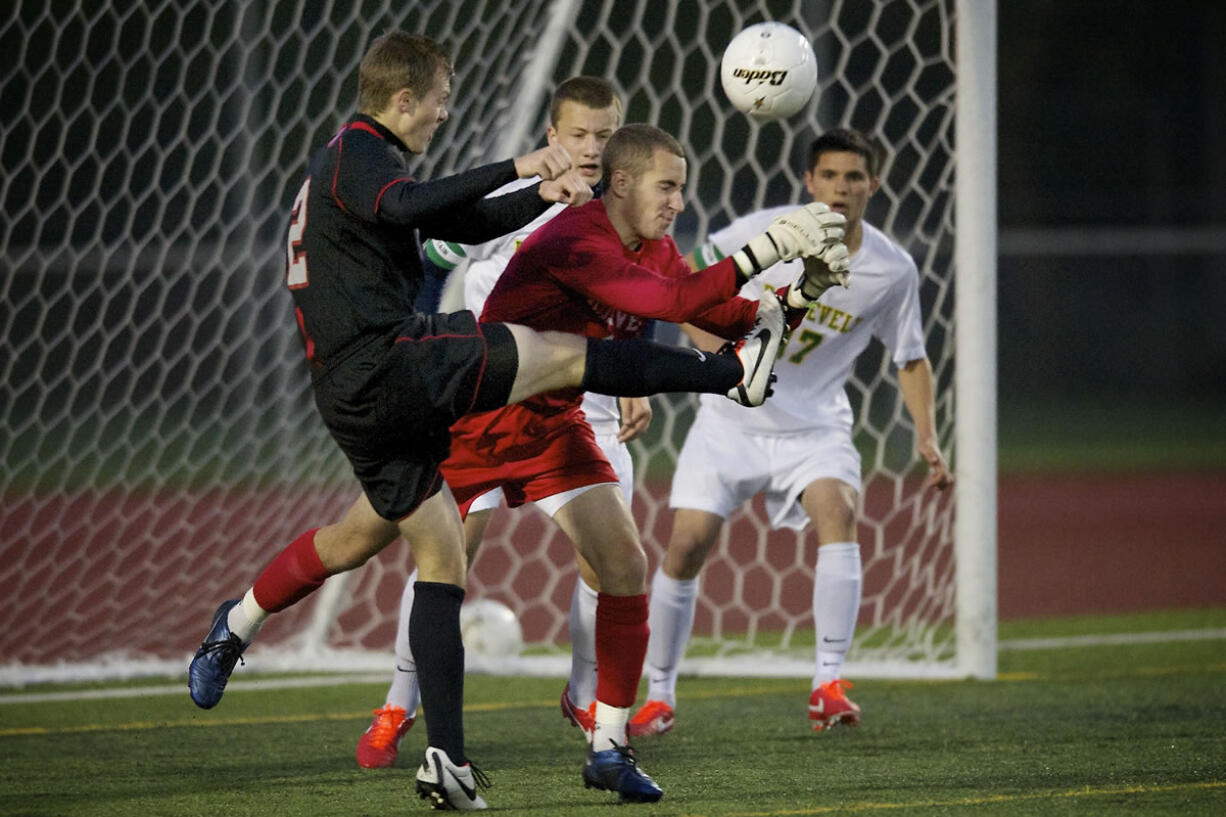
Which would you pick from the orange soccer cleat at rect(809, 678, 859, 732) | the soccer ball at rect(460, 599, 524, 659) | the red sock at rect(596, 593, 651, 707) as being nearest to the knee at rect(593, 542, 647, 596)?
the red sock at rect(596, 593, 651, 707)

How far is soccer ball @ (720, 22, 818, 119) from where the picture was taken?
496cm

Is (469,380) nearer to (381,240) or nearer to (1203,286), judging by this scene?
(381,240)

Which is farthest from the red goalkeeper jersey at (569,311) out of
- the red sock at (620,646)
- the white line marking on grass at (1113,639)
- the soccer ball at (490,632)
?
the white line marking on grass at (1113,639)

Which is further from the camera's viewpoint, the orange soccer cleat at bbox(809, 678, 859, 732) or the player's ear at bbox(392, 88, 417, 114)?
the orange soccer cleat at bbox(809, 678, 859, 732)

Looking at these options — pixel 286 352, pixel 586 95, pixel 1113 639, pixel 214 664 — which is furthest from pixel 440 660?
pixel 286 352

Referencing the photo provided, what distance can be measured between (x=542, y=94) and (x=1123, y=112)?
1980cm

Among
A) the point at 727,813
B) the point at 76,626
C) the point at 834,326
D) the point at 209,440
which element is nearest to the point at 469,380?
the point at 727,813

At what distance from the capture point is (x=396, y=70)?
13.7 feet

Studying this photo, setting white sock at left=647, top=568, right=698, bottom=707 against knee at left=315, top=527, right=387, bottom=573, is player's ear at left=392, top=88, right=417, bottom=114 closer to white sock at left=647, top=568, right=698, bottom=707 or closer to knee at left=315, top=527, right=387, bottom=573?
knee at left=315, top=527, right=387, bottom=573

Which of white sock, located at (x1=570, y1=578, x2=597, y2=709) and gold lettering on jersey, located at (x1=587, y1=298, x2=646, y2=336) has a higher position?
gold lettering on jersey, located at (x1=587, y1=298, x2=646, y2=336)

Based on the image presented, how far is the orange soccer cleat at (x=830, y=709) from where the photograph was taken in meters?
5.41

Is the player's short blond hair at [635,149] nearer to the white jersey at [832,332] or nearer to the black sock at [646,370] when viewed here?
the black sock at [646,370]

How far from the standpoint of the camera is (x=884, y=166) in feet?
19.6

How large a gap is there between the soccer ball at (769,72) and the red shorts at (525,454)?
1071mm
